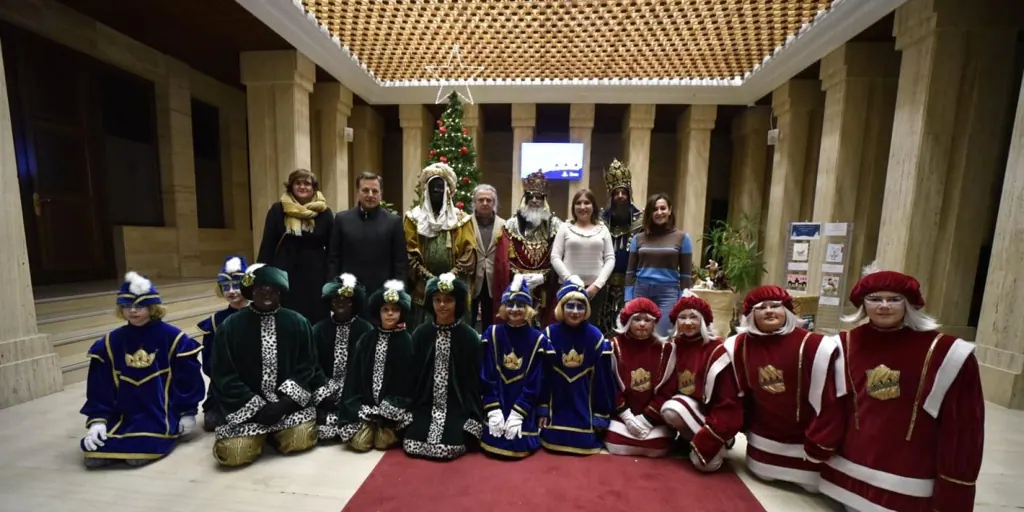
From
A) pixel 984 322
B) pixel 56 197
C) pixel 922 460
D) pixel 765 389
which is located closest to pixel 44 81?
pixel 56 197

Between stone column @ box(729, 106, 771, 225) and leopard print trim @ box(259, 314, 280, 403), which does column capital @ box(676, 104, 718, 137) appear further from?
leopard print trim @ box(259, 314, 280, 403)

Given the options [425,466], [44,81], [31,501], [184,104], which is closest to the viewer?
[31,501]

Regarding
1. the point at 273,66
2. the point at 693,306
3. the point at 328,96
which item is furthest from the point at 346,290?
the point at 328,96

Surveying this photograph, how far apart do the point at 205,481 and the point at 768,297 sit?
10.3ft

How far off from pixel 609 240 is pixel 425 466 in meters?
2.17

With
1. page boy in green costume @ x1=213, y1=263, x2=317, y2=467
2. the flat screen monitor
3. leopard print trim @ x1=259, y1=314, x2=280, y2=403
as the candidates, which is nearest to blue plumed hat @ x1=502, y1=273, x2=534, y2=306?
page boy in green costume @ x1=213, y1=263, x2=317, y2=467

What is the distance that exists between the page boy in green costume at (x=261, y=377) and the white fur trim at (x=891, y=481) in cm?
285

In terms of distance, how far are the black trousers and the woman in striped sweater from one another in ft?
→ 4.02

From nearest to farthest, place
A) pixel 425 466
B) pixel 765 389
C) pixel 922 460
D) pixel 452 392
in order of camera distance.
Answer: pixel 922 460, pixel 765 389, pixel 425 466, pixel 452 392

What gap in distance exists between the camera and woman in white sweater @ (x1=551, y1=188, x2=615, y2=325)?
326cm

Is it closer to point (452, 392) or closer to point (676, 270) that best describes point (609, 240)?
point (676, 270)

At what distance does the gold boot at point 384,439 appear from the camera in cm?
239

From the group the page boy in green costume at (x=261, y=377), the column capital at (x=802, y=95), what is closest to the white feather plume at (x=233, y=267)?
the page boy in green costume at (x=261, y=377)

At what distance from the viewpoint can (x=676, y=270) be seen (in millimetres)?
3152
